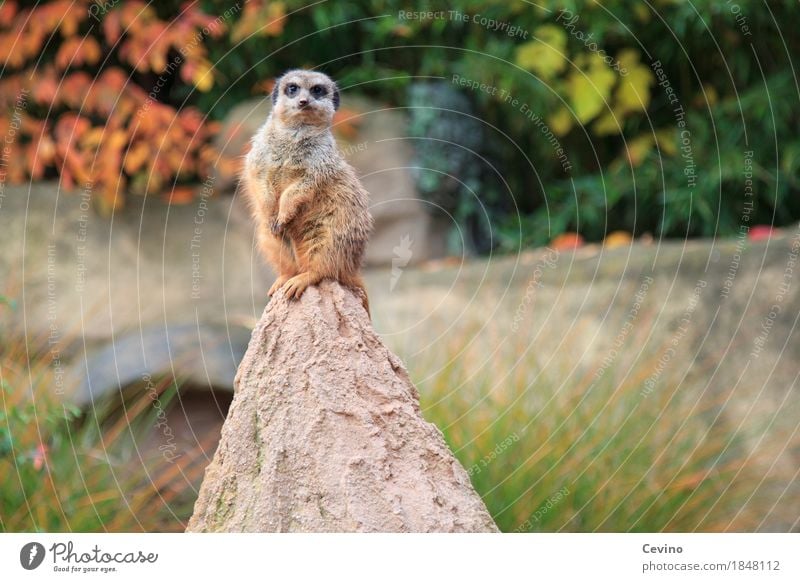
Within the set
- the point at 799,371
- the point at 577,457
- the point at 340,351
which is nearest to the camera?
the point at 340,351

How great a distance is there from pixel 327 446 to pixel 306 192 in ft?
3.04

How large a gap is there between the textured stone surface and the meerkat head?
2.46ft

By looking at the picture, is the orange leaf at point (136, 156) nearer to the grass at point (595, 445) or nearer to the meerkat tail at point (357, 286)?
the grass at point (595, 445)

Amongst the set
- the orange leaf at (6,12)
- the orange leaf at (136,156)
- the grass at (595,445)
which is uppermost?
the orange leaf at (6,12)

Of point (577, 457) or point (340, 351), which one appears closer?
point (340, 351)

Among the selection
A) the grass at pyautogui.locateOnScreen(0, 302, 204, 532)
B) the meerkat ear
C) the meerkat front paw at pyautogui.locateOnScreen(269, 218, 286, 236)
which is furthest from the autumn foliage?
the meerkat front paw at pyautogui.locateOnScreen(269, 218, 286, 236)

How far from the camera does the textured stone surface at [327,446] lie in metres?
3.28

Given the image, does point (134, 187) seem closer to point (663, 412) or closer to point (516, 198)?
point (516, 198)

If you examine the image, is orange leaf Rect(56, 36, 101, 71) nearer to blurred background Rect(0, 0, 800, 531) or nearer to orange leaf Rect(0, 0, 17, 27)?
blurred background Rect(0, 0, 800, 531)

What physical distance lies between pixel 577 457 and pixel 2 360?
289 centimetres

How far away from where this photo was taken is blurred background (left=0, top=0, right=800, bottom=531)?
5.87 metres

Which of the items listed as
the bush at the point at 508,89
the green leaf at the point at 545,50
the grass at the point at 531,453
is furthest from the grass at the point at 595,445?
the green leaf at the point at 545,50

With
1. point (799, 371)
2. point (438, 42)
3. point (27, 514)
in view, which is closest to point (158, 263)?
point (438, 42)

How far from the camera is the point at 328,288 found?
362 centimetres
